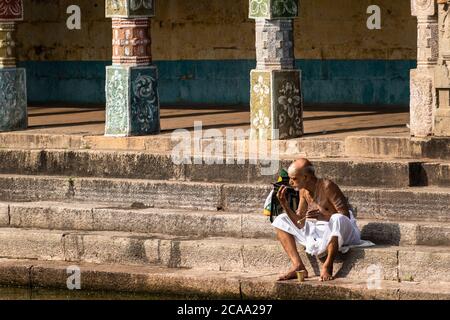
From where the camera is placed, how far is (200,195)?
617 inches

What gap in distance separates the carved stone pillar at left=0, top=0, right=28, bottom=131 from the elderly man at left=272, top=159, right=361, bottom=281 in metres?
5.09

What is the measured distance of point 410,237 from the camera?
46.8 feet

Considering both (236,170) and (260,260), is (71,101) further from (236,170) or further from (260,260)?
(260,260)

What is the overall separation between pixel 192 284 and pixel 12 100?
495cm

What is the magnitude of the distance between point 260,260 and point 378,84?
5.77 metres

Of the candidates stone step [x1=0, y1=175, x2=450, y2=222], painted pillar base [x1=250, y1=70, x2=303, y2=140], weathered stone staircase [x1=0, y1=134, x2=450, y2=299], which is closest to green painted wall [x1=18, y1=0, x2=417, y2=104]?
painted pillar base [x1=250, y1=70, x2=303, y2=140]

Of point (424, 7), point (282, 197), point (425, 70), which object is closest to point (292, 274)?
point (282, 197)

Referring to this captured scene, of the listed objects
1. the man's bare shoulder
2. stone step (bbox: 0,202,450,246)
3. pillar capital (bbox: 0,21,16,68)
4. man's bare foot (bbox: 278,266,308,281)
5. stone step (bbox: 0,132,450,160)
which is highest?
pillar capital (bbox: 0,21,16,68)

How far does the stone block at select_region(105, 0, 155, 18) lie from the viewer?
1731cm

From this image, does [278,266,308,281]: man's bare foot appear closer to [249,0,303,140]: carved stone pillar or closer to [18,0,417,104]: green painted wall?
[249,0,303,140]: carved stone pillar

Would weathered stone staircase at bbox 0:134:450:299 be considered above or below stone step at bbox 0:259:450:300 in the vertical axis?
above

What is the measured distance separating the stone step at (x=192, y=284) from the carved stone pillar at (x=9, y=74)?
324cm

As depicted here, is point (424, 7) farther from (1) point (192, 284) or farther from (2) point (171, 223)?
(1) point (192, 284)
